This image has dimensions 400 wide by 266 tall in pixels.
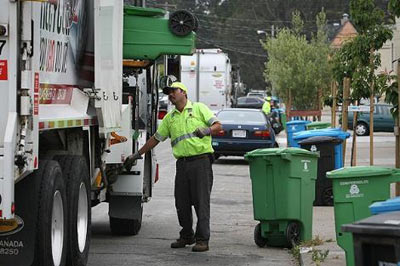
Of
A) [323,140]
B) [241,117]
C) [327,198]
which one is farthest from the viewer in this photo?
[241,117]

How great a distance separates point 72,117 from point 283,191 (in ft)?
9.87

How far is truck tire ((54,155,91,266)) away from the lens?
816 centimetres

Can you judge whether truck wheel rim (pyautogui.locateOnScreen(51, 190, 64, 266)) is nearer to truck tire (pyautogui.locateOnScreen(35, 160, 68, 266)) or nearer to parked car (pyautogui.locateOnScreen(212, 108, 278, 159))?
truck tire (pyautogui.locateOnScreen(35, 160, 68, 266))

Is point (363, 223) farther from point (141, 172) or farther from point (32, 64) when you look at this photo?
point (141, 172)

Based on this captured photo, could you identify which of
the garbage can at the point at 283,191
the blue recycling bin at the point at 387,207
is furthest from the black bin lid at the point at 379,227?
the garbage can at the point at 283,191

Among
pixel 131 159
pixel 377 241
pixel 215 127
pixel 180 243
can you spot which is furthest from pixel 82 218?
pixel 377 241

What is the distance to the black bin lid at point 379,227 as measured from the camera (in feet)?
16.5

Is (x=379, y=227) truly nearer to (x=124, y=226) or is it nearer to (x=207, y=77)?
(x=124, y=226)

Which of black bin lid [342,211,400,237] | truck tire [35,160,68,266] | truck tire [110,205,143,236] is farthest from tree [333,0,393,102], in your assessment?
black bin lid [342,211,400,237]

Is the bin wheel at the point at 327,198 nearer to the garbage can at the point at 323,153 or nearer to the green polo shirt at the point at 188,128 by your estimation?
the garbage can at the point at 323,153

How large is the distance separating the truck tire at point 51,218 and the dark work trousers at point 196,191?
2682mm

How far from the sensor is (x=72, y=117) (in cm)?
832

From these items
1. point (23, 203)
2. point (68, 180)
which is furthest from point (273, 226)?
point (23, 203)

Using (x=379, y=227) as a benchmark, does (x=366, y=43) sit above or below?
above
